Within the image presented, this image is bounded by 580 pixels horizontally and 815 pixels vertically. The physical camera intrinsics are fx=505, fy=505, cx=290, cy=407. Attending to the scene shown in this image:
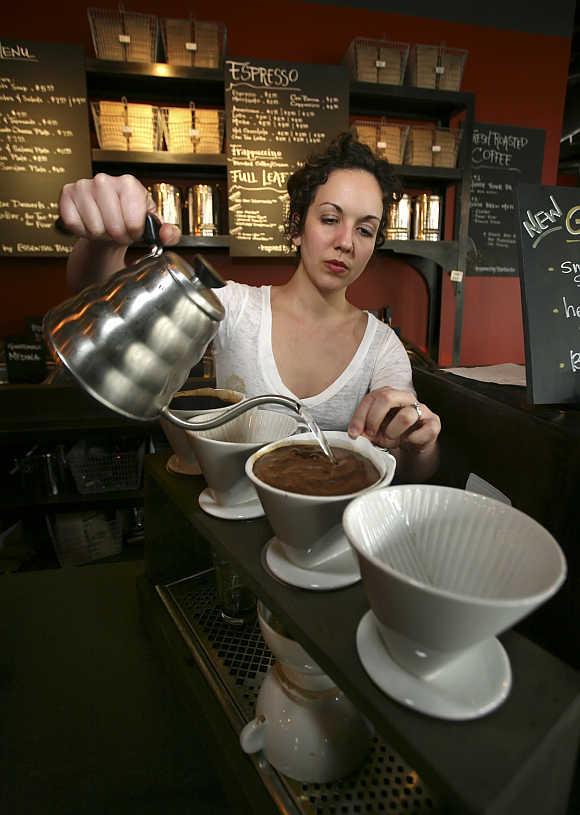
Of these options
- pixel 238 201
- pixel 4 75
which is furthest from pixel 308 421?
pixel 4 75

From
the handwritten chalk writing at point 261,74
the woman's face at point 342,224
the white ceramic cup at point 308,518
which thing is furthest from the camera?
the handwritten chalk writing at point 261,74

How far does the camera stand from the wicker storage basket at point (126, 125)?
2676 millimetres

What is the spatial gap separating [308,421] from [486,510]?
303mm

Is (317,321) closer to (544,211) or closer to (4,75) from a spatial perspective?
(544,211)

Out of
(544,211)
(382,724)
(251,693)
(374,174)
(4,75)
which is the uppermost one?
(4,75)

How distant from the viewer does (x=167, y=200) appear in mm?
2855

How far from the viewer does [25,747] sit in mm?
880

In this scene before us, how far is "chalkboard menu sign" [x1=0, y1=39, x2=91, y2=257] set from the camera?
2670 mm

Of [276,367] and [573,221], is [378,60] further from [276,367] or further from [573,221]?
[573,221]

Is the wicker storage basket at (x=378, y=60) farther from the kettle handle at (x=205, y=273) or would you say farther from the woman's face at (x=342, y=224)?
the kettle handle at (x=205, y=273)

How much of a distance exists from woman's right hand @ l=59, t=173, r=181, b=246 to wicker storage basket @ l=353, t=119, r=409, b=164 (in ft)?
8.31

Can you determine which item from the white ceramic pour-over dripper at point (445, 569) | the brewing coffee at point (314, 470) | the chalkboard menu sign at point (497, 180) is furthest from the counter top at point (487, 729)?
the chalkboard menu sign at point (497, 180)

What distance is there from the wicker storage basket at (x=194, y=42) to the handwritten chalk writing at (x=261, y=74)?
80mm

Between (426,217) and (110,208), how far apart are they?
2.85 meters
